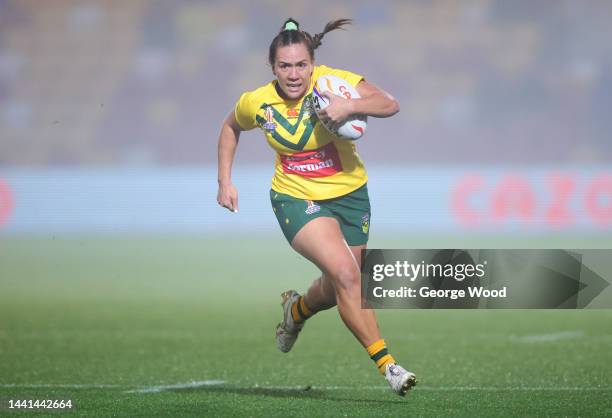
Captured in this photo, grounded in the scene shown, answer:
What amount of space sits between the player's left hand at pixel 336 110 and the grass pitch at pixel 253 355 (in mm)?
1544

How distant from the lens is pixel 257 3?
26.2 metres

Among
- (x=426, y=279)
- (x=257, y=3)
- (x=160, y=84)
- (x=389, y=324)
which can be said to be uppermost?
(x=257, y=3)

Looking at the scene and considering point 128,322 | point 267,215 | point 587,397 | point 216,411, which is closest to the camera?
point 216,411

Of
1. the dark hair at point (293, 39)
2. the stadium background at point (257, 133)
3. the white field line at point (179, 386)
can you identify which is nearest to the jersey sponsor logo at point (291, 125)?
the dark hair at point (293, 39)

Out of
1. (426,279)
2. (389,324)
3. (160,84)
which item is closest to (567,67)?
(160,84)

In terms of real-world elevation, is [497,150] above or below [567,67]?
below

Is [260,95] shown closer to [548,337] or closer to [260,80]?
[548,337]

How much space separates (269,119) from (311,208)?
0.55 meters

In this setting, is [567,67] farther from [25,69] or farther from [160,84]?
[25,69]

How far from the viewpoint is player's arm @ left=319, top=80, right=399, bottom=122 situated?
5.82 metres

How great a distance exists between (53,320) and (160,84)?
50.3 feet

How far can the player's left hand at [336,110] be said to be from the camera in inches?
229

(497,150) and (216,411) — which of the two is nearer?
(216,411)

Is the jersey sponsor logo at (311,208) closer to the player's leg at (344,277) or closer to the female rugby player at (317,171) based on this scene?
the female rugby player at (317,171)
